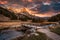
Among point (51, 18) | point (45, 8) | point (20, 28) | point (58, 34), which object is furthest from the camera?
point (45, 8)

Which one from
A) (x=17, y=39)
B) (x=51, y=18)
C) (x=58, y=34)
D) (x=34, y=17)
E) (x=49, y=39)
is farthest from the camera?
(x=34, y=17)

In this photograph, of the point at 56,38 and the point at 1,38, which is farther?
the point at 1,38

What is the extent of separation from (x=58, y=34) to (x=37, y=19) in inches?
657

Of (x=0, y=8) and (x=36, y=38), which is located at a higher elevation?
(x=0, y=8)

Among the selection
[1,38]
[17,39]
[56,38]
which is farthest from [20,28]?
[56,38]

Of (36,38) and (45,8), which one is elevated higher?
(45,8)

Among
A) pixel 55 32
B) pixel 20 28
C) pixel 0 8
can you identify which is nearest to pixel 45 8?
pixel 0 8

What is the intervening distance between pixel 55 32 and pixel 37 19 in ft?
51.9

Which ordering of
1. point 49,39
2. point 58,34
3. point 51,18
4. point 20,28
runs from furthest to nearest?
point 51,18
point 20,28
point 58,34
point 49,39

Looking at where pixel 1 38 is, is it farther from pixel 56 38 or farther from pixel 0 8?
pixel 0 8

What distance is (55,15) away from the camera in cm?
4053

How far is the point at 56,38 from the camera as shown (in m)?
21.0

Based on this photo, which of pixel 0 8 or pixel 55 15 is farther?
pixel 0 8

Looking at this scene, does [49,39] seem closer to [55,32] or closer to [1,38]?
[55,32]
